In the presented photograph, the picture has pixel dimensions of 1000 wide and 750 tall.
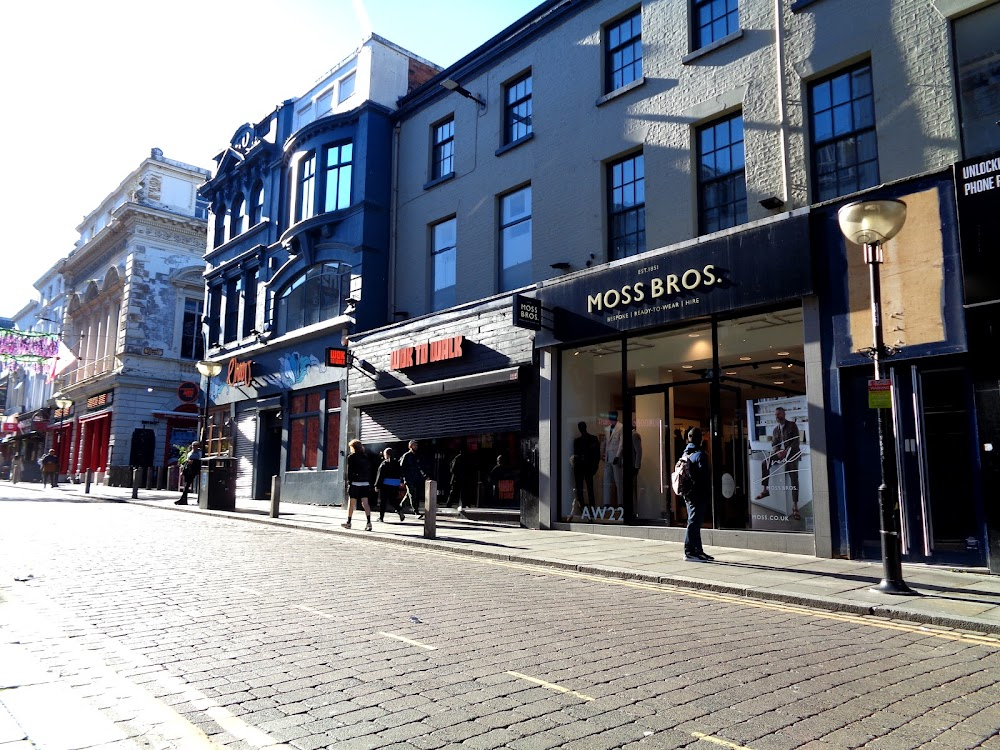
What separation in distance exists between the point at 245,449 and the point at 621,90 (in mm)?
18698

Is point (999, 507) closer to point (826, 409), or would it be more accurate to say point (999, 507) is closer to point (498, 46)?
point (826, 409)

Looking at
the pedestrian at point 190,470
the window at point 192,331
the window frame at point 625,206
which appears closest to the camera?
the window frame at point 625,206

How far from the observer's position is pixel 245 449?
27031 mm

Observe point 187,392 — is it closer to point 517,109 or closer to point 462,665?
point 517,109

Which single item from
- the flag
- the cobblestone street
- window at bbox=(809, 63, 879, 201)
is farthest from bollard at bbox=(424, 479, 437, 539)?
the flag

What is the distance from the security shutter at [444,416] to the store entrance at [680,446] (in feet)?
10.5

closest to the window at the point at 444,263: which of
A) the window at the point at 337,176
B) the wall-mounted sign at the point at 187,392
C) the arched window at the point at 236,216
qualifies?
the window at the point at 337,176

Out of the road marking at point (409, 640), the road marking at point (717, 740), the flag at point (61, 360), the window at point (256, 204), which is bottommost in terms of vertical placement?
the road marking at point (717, 740)

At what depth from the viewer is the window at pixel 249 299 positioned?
27.8 metres

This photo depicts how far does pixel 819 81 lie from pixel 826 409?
5763 millimetres

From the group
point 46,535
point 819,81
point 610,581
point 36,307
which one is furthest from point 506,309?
point 36,307

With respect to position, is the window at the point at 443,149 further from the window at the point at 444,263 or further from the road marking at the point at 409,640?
the road marking at the point at 409,640

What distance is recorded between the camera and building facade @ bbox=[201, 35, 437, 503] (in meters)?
22.0

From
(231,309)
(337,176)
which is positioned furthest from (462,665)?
(231,309)
